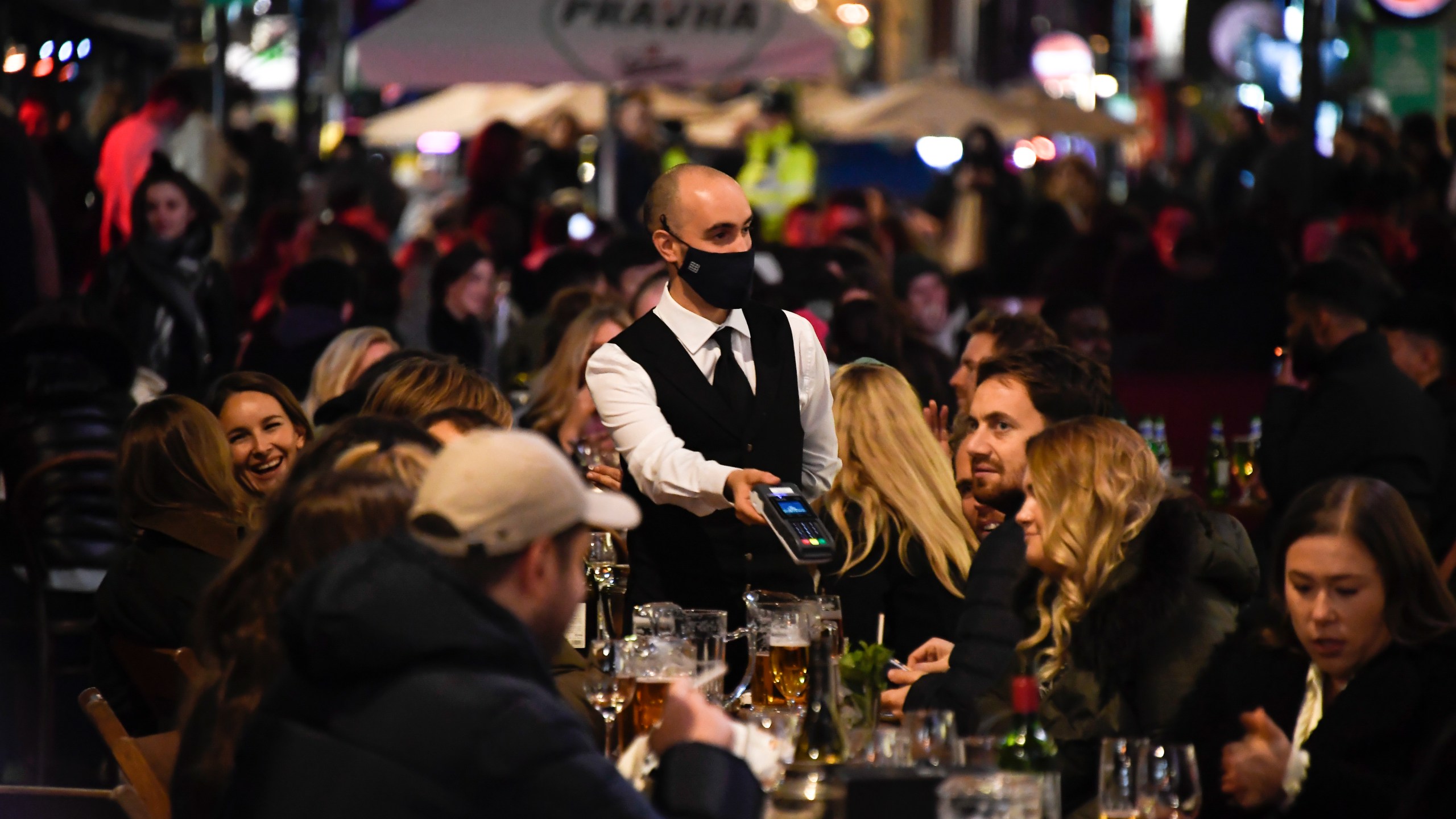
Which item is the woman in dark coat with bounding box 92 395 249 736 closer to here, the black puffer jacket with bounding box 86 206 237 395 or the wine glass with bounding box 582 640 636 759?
the wine glass with bounding box 582 640 636 759

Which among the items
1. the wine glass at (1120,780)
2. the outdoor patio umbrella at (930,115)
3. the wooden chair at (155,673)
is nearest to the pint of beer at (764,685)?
the wine glass at (1120,780)

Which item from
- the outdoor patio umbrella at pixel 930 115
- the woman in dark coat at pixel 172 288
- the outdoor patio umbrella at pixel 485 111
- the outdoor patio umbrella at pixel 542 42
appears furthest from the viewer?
the outdoor patio umbrella at pixel 930 115

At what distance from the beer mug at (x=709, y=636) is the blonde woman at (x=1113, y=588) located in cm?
57

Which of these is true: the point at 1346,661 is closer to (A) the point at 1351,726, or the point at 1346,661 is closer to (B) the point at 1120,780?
(A) the point at 1351,726

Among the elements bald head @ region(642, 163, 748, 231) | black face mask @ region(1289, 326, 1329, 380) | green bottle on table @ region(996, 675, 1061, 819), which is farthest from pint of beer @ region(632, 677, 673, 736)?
black face mask @ region(1289, 326, 1329, 380)

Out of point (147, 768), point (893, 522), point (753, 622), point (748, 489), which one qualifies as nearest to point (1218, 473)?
point (893, 522)

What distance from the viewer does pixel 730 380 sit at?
5133 mm

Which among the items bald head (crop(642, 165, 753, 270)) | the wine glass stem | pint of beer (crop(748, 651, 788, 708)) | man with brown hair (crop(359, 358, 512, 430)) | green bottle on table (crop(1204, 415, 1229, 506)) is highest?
bald head (crop(642, 165, 753, 270))

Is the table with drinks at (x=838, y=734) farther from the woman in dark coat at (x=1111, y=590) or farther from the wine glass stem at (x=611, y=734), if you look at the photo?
the woman in dark coat at (x=1111, y=590)

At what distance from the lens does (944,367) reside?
8180 millimetres

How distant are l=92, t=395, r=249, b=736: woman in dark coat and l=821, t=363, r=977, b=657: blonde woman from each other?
5.50ft

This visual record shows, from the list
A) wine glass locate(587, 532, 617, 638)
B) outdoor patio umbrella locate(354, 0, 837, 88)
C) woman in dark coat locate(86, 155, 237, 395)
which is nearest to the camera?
wine glass locate(587, 532, 617, 638)

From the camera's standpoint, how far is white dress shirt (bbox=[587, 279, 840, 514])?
486 cm

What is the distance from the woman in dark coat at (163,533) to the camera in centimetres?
482
